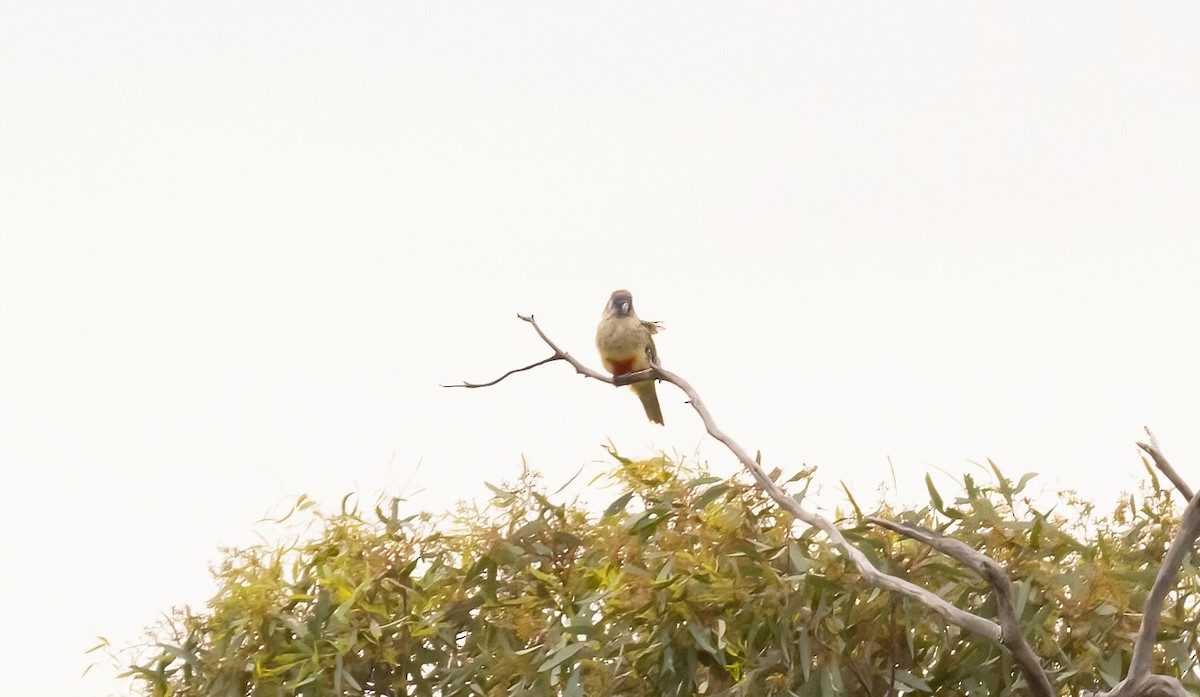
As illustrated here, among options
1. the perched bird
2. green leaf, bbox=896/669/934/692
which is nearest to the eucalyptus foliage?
green leaf, bbox=896/669/934/692

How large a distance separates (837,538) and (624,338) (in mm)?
1890

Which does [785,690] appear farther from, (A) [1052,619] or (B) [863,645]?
(A) [1052,619]

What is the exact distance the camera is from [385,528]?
3906 mm

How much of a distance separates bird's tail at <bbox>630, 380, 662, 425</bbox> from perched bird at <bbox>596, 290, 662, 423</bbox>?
0.01 m

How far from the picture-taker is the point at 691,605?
3379mm

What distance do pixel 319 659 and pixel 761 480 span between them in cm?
131

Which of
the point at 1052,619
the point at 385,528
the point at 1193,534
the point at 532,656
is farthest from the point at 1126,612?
the point at 385,528

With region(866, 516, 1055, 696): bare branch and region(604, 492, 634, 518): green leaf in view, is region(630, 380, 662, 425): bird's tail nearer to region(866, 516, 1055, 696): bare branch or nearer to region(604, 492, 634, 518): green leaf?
region(604, 492, 634, 518): green leaf

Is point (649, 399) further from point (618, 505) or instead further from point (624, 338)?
point (618, 505)

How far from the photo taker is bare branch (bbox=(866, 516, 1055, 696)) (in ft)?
9.81

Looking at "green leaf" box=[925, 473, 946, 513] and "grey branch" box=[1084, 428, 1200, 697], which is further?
"green leaf" box=[925, 473, 946, 513]

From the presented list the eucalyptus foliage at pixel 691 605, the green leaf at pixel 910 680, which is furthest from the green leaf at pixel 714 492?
the green leaf at pixel 910 680

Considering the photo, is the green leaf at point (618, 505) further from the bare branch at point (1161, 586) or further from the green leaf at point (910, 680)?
the bare branch at point (1161, 586)

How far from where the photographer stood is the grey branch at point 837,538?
3.03 metres
